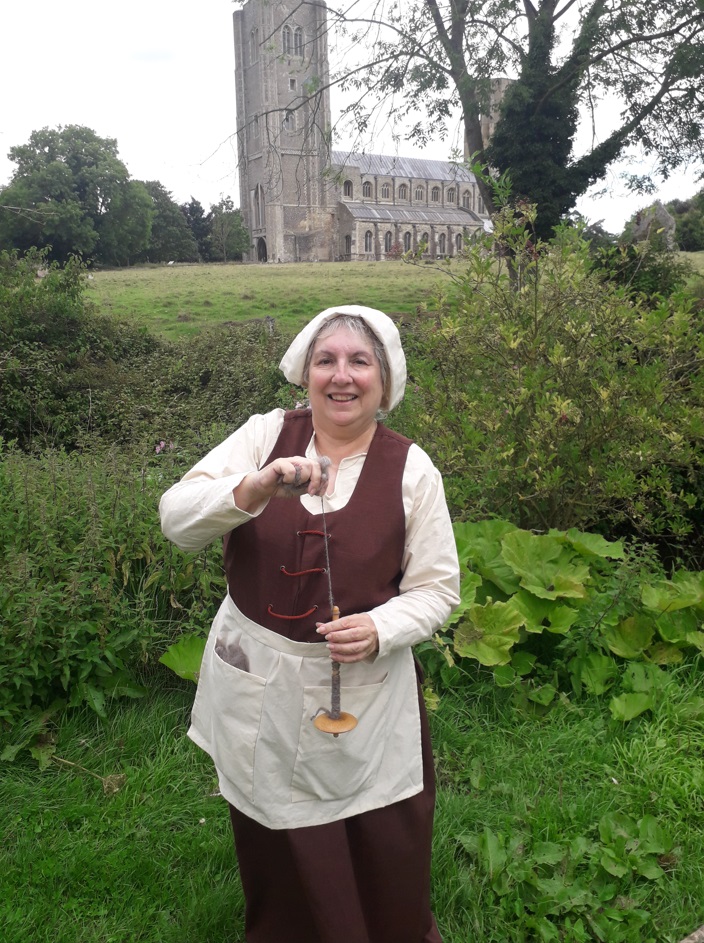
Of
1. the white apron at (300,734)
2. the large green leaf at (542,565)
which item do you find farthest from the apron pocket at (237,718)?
the large green leaf at (542,565)

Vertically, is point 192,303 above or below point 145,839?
above

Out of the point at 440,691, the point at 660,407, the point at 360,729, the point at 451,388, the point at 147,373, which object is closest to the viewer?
the point at 360,729

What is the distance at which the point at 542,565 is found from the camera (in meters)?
3.90

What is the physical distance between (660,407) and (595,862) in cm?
265

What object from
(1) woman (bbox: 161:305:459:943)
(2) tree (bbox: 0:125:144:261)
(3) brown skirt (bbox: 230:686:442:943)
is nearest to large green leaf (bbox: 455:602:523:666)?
(3) brown skirt (bbox: 230:686:442:943)

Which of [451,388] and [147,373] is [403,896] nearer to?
[451,388]

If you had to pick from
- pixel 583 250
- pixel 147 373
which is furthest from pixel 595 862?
pixel 147 373

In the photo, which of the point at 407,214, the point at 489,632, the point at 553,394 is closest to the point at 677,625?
the point at 489,632

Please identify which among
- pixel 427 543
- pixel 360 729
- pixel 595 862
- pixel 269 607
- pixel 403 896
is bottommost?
pixel 595 862

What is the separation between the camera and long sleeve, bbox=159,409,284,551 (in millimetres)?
1796

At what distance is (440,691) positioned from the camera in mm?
3666

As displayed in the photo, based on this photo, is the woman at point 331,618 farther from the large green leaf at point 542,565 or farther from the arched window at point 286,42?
the arched window at point 286,42

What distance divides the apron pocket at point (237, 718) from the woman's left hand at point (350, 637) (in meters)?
0.30

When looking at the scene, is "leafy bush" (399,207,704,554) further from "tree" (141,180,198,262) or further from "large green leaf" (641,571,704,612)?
"tree" (141,180,198,262)
